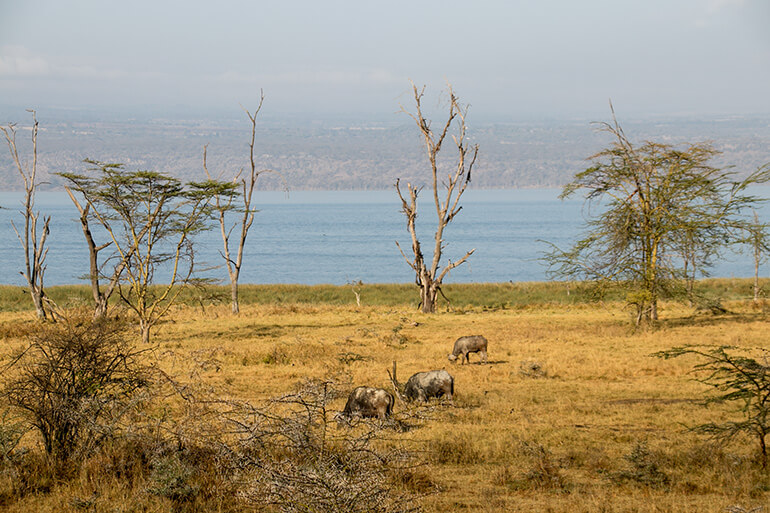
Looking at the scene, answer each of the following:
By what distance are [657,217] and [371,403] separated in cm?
1730

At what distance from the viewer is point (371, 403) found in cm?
1228

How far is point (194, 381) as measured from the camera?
54.2 feet

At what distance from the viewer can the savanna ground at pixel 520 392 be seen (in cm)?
902

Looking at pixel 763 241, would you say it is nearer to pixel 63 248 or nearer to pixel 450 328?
pixel 450 328

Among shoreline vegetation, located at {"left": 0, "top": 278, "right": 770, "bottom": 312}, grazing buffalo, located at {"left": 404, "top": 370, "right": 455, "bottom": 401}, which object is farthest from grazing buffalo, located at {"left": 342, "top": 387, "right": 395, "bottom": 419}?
shoreline vegetation, located at {"left": 0, "top": 278, "right": 770, "bottom": 312}

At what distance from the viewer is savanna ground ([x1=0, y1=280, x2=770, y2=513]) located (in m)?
9.02

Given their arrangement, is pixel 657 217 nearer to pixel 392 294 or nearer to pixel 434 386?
pixel 434 386

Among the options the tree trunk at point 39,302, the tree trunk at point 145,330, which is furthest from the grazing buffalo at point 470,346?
the tree trunk at point 39,302

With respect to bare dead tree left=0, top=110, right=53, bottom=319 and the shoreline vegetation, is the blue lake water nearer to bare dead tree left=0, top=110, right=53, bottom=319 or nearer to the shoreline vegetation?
the shoreline vegetation

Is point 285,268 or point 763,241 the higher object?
point 763,241

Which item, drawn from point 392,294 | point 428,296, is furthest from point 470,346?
point 392,294

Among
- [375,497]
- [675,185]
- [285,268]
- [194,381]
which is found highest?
[675,185]

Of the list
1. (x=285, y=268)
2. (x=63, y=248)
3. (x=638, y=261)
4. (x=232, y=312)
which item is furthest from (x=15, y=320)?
(x=63, y=248)

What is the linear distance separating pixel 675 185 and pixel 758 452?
54.5 ft
